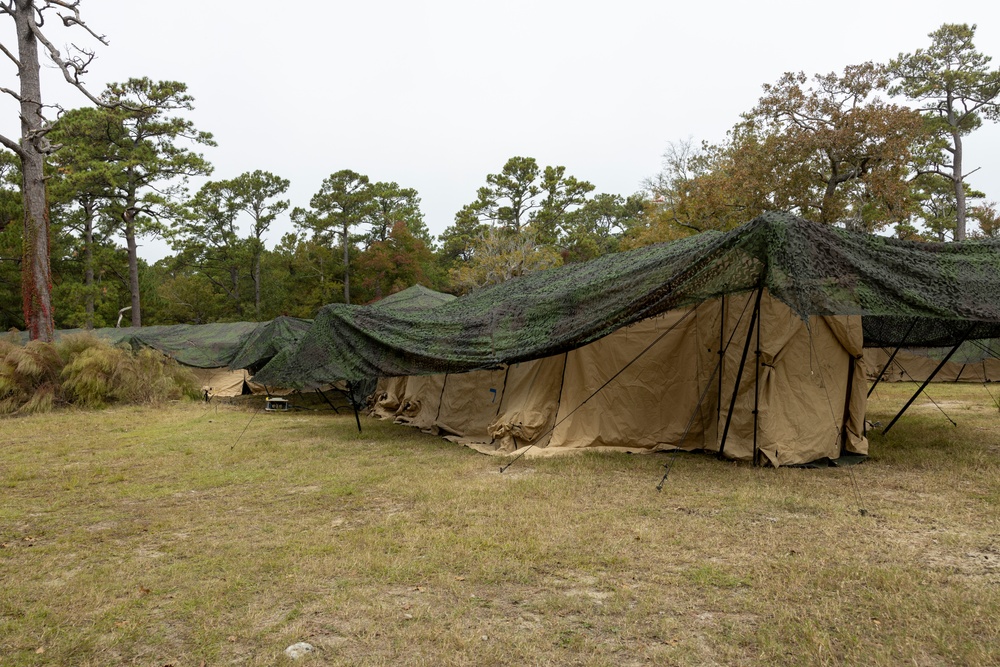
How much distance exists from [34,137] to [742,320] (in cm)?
1514

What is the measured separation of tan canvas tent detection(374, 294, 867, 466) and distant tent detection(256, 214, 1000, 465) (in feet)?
0.06

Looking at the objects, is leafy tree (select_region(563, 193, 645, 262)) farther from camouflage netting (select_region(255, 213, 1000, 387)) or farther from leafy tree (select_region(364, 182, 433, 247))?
camouflage netting (select_region(255, 213, 1000, 387))

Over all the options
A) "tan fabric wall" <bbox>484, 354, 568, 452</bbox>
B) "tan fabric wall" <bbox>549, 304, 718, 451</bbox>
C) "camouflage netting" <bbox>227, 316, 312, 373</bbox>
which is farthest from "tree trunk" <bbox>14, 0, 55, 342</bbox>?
"tan fabric wall" <bbox>549, 304, 718, 451</bbox>

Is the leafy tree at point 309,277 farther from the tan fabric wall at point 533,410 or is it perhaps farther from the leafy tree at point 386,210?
the tan fabric wall at point 533,410

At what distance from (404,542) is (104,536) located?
7.27 ft

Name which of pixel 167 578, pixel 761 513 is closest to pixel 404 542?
pixel 167 578

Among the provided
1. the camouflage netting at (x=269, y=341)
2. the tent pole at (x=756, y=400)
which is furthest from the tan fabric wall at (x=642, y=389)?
the camouflage netting at (x=269, y=341)

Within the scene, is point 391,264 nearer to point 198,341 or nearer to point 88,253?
point 88,253

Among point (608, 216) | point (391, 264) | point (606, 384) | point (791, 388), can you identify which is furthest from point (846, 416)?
point (608, 216)

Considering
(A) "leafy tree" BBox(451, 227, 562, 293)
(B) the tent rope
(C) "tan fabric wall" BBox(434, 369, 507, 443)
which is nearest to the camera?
(B) the tent rope

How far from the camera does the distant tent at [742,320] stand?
5.24 metres

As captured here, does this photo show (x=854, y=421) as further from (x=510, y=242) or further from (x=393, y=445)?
(x=510, y=242)

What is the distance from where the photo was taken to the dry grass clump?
1188 cm

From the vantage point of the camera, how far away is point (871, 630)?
2.85 meters
